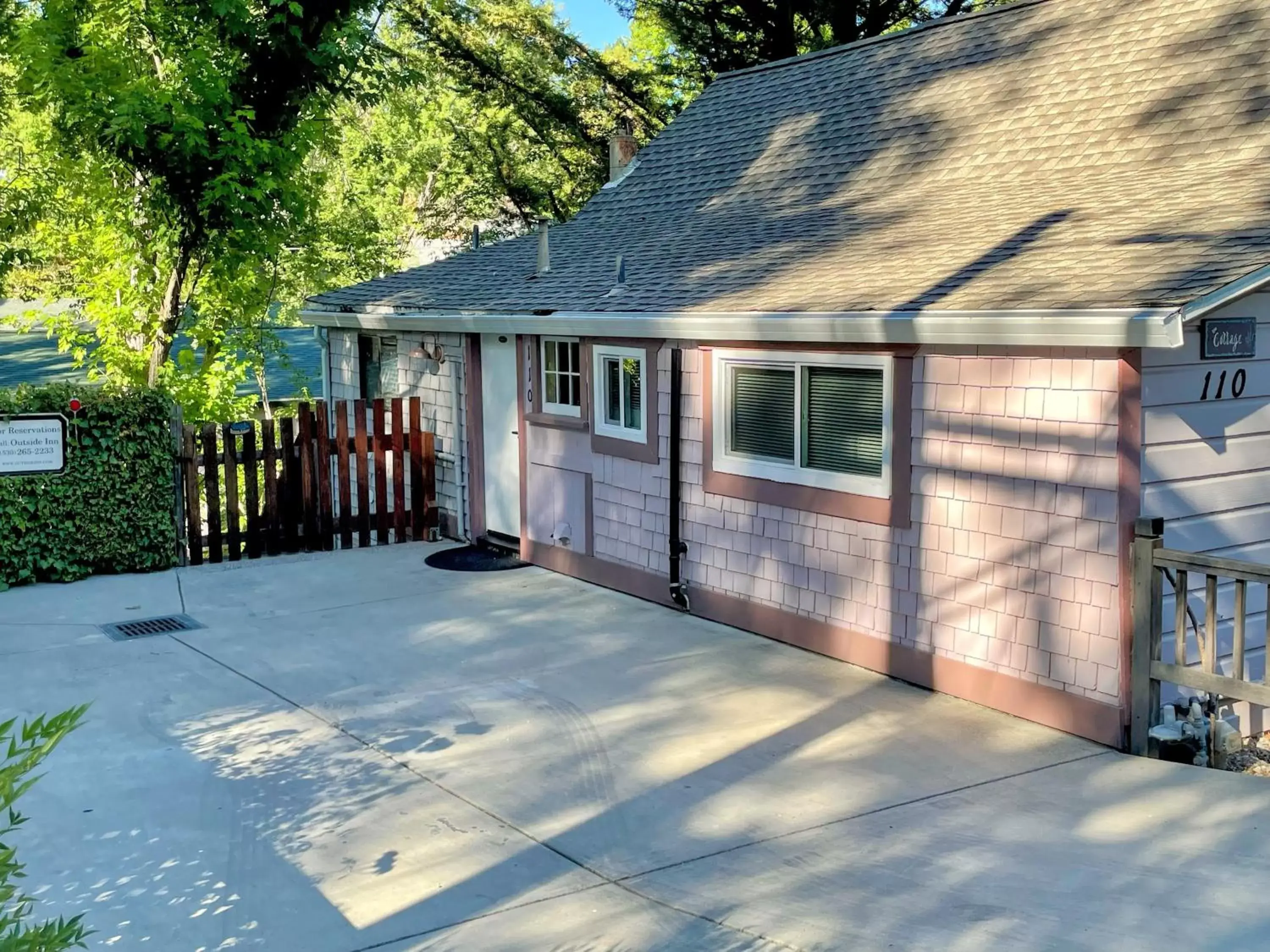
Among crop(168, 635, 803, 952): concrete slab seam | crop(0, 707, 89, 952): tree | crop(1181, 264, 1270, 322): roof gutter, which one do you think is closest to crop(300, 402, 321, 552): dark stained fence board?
crop(168, 635, 803, 952): concrete slab seam

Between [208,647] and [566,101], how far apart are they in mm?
19614

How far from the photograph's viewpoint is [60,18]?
1267cm

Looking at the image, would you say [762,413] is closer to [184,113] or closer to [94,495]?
[94,495]

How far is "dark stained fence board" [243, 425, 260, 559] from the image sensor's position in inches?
446

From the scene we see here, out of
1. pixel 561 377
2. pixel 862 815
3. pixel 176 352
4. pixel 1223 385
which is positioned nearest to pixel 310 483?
pixel 561 377

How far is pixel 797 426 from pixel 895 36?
6.23 m

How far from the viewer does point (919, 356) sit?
23.8ft

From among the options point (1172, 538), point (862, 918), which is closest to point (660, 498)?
point (1172, 538)

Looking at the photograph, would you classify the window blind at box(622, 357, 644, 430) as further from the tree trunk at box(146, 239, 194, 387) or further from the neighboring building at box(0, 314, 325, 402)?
the neighboring building at box(0, 314, 325, 402)

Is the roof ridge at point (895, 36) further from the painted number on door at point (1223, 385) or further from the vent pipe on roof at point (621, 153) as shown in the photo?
the painted number on door at point (1223, 385)

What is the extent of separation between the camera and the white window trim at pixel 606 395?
9586 mm

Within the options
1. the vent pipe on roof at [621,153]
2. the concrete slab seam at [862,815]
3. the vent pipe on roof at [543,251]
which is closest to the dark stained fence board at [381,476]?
the vent pipe on roof at [543,251]

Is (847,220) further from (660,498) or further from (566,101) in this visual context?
(566,101)

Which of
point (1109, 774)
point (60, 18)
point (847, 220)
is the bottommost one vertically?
point (1109, 774)
